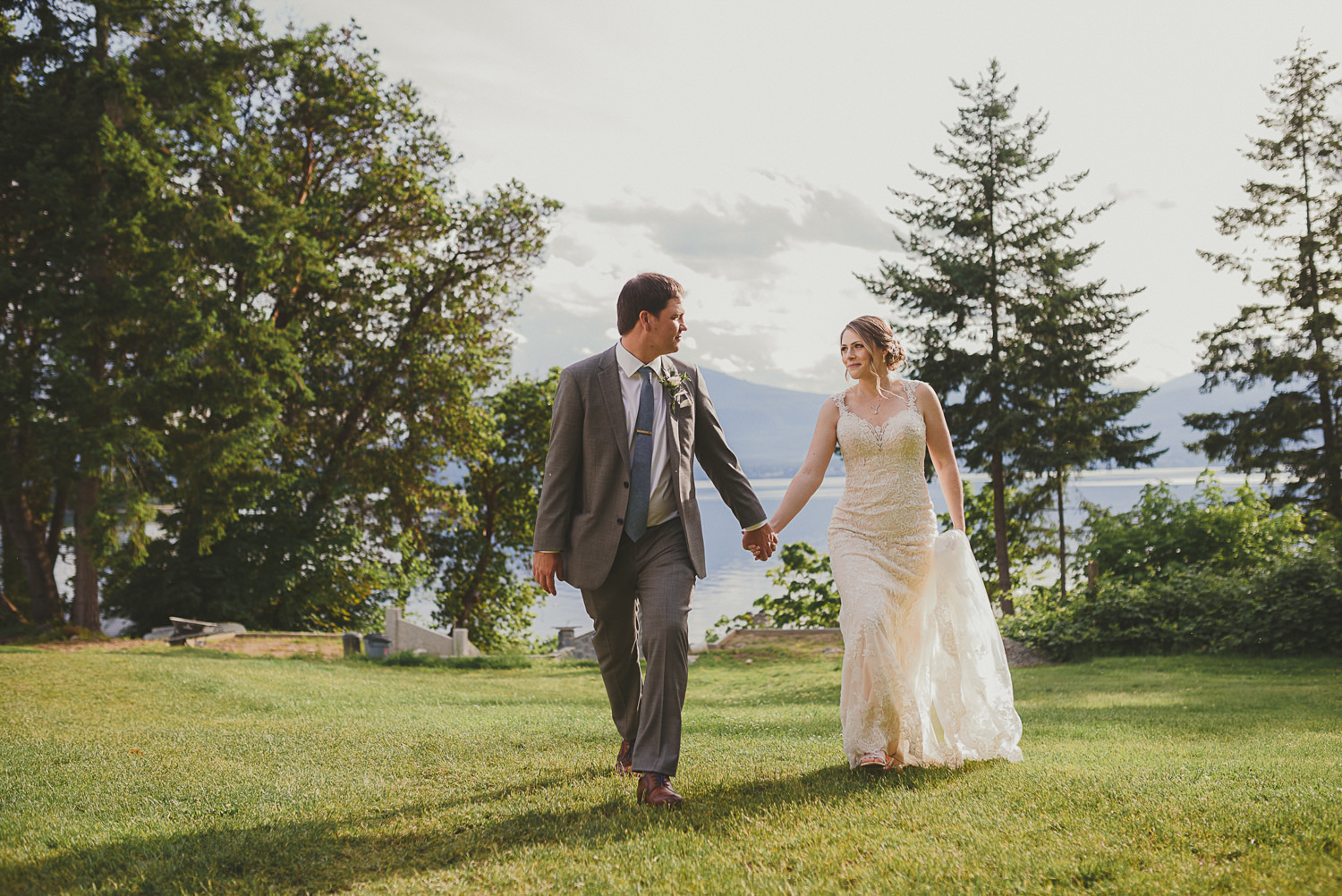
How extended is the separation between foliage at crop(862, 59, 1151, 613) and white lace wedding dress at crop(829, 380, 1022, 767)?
18932 mm

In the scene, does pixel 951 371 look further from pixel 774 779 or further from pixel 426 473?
pixel 774 779

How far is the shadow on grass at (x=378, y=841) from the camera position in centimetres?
319

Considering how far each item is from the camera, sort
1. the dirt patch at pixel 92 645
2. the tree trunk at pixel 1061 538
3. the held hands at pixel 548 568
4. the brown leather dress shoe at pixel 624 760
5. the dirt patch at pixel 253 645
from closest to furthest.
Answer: the held hands at pixel 548 568 → the brown leather dress shoe at pixel 624 760 → the dirt patch at pixel 92 645 → the dirt patch at pixel 253 645 → the tree trunk at pixel 1061 538

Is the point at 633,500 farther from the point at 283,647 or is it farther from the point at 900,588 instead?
the point at 283,647

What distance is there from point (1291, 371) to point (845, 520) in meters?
26.4

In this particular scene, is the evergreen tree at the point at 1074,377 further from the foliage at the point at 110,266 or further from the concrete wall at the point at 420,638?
the foliage at the point at 110,266

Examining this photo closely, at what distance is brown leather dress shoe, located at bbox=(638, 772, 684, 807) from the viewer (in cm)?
396

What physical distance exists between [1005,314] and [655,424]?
22.7m

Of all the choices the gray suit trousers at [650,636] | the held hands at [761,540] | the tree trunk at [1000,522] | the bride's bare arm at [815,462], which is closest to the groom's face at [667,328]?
the gray suit trousers at [650,636]

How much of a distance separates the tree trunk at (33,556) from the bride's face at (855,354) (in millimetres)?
20074

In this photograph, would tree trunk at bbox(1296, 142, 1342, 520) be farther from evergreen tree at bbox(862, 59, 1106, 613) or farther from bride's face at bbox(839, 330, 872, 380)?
bride's face at bbox(839, 330, 872, 380)

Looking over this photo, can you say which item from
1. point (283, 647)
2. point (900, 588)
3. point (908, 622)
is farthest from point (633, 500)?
point (283, 647)

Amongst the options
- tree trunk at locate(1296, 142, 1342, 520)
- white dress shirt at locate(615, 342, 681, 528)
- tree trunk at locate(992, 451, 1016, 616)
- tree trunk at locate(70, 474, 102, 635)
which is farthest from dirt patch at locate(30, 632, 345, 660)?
tree trunk at locate(1296, 142, 1342, 520)

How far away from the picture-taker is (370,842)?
3611 millimetres
